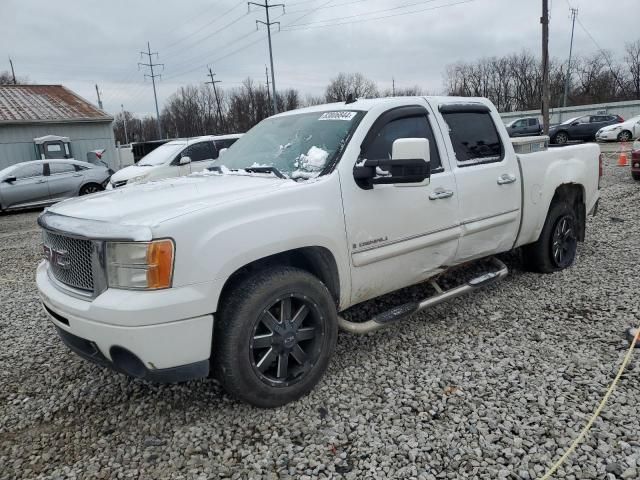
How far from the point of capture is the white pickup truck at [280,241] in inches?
97.3

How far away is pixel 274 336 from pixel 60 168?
13.1 m

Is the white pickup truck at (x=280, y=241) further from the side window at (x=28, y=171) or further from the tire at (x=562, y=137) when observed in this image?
the tire at (x=562, y=137)

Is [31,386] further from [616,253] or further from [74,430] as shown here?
[616,253]

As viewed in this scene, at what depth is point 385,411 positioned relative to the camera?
289cm

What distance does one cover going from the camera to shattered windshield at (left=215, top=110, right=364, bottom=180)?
131 inches

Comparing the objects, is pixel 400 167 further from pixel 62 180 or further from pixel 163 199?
pixel 62 180

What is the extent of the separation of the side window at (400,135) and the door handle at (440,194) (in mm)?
190

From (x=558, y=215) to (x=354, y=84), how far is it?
67036 mm

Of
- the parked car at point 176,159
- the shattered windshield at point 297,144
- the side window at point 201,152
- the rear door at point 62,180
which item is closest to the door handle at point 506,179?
the shattered windshield at point 297,144

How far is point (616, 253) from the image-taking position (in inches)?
229

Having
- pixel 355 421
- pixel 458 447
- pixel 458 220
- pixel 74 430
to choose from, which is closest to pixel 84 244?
pixel 74 430

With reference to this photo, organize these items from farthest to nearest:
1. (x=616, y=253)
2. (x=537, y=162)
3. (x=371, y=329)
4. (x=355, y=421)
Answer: (x=616, y=253) → (x=537, y=162) → (x=371, y=329) → (x=355, y=421)

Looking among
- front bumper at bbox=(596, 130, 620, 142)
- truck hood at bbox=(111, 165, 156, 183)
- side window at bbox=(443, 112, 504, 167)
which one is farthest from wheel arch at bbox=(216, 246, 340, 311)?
front bumper at bbox=(596, 130, 620, 142)

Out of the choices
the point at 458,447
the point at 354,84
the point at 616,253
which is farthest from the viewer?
the point at 354,84
